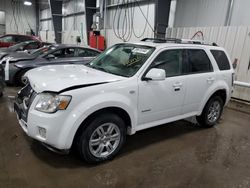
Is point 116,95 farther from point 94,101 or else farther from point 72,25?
point 72,25

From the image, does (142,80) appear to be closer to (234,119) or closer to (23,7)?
(234,119)

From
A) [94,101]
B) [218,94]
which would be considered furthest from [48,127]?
[218,94]

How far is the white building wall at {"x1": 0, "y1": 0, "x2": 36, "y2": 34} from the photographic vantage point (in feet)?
69.1

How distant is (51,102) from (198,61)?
2504 mm

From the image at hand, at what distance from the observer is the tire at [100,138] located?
262 cm

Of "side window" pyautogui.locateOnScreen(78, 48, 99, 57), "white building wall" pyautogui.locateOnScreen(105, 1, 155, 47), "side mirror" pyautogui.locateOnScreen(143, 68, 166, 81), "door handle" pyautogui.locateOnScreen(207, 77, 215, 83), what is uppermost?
"white building wall" pyautogui.locateOnScreen(105, 1, 155, 47)

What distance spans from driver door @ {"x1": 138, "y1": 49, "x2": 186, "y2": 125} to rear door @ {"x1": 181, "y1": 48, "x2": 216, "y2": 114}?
13 cm

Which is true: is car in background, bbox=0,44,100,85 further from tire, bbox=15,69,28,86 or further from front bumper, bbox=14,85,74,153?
front bumper, bbox=14,85,74,153

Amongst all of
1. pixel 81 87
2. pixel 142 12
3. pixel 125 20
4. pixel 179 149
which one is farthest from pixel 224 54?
pixel 125 20

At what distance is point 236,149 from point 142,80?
2.00 metres


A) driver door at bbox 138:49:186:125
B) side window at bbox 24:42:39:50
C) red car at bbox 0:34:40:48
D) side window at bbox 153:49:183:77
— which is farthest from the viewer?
Answer: red car at bbox 0:34:40:48

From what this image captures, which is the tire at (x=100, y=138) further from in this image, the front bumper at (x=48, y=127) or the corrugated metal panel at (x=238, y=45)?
the corrugated metal panel at (x=238, y=45)

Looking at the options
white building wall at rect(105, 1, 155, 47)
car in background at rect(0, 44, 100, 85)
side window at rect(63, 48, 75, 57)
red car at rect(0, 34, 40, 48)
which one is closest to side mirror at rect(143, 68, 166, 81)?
car in background at rect(0, 44, 100, 85)

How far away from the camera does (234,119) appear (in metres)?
5.05
